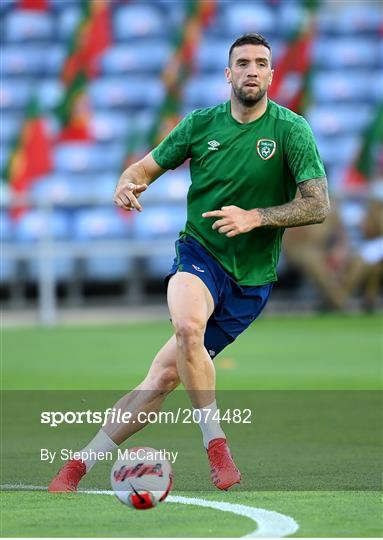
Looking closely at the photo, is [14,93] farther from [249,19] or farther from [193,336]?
[193,336]

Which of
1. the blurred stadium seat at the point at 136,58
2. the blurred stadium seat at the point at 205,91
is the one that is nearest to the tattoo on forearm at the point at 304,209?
the blurred stadium seat at the point at 205,91

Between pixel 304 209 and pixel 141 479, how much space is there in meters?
1.59

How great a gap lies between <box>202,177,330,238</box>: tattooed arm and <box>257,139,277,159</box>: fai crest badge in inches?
9.5

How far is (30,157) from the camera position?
23.0m

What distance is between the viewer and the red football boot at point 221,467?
684cm

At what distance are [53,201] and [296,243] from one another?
11.3 feet

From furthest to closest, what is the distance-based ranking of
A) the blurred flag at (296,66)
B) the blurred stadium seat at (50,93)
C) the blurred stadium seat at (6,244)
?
the blurred flag at (296,66)
the blurred stadium seat at (50,93)
the blurred stadium seat at (6,244)

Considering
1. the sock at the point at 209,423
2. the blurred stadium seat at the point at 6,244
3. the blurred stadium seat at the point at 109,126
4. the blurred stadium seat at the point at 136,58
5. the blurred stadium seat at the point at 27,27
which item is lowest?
the blurred stadium seat at the point at 6,244

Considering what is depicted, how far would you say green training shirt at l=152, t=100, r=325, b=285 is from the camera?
719 cm

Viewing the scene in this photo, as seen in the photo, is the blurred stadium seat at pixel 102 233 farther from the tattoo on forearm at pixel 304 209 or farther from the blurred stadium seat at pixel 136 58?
the tattoo on forearm at pixel 304 209

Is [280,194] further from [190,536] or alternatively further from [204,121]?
[190,536]

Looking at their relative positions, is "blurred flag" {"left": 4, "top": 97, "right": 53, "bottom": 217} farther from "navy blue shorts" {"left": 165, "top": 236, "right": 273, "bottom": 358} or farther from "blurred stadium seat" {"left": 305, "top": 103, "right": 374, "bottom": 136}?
"navy blue shorts" {"left": 165, "top": 236, "right": 273, "bottom": 358}

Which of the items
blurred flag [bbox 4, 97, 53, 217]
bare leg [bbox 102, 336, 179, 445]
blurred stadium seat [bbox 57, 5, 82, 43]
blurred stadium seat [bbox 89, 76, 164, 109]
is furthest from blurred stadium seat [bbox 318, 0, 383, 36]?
bare leg [bbox 102, 336, 179, 445]

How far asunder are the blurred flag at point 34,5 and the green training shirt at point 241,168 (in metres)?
18.6
